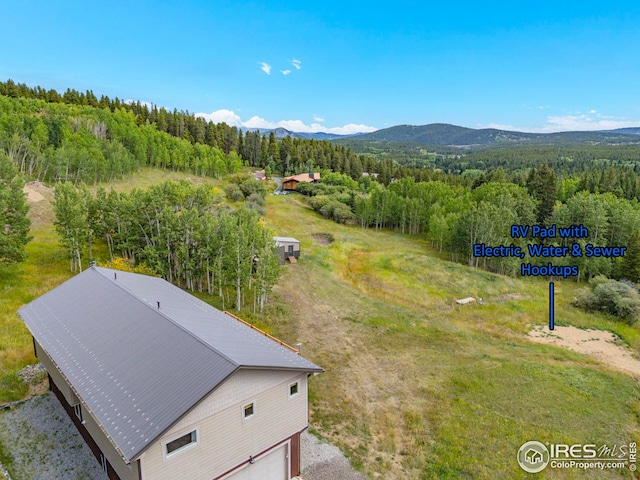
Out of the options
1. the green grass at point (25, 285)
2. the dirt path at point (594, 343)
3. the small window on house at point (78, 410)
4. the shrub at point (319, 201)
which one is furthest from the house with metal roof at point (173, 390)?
the shrub at point (319, 201)

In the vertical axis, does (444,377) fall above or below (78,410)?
below

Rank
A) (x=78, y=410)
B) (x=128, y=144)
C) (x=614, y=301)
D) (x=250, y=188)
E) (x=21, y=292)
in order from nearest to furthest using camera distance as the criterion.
Answer: (x=78, y=410) → (x=21, y=292) → (x=614, y=301) → (x=250, y=188) → (x=128, y=144)

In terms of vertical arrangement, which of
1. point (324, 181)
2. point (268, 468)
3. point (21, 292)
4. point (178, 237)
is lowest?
point (268, 468)

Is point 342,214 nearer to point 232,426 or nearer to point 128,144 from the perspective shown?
point 128,144

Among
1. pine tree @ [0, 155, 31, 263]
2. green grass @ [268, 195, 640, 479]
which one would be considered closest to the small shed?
green grass @ [268, 195, 640, 479]

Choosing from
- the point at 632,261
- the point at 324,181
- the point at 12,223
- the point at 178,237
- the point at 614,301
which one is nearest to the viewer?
the point at 12,223

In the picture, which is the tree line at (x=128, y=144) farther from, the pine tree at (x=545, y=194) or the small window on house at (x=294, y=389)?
the small window on house at (x=294, y=389)

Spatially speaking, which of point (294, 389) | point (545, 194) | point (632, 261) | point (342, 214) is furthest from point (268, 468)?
point (545, 194)
